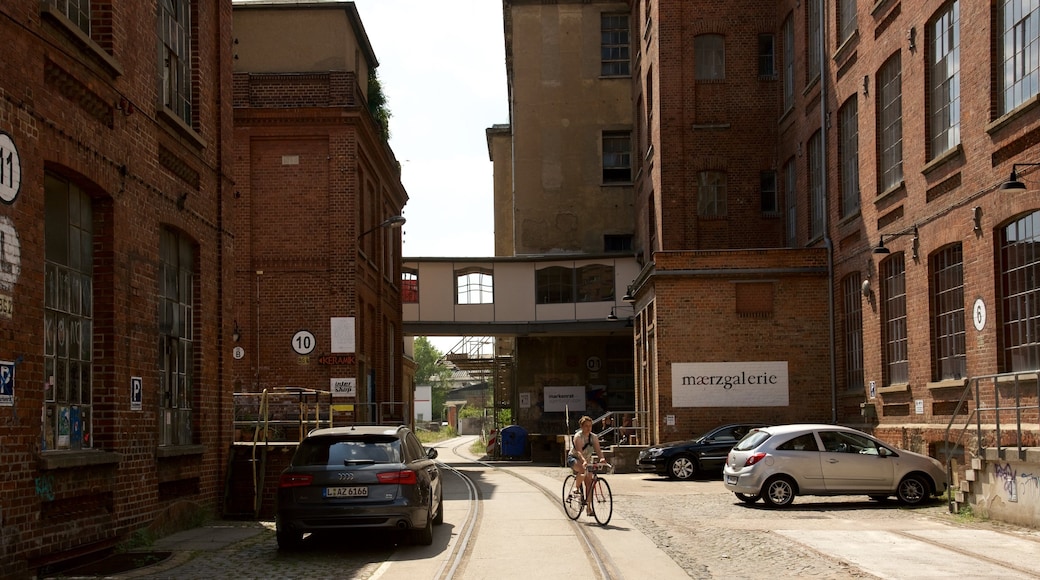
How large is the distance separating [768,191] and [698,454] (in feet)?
38.2

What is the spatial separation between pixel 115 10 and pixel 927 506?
48.3 feet

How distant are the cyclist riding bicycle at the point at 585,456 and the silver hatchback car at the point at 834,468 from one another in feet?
13.5

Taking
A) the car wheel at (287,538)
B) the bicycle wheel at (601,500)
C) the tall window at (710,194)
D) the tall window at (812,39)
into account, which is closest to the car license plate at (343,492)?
the car wheel at (287,538)

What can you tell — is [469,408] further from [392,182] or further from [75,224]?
[75,224]

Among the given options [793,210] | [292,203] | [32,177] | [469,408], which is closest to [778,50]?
[793,210]

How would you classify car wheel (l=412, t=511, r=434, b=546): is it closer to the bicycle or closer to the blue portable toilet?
the bicycle

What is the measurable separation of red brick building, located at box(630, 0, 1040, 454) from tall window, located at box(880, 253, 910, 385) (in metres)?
0.05

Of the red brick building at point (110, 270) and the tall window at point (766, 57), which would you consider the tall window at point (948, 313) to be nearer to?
the red brick building at point (110, 270)

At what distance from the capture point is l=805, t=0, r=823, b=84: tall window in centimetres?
3102

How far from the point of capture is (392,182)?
3912cm

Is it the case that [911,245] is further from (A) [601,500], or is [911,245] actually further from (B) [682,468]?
(A) [601,500]

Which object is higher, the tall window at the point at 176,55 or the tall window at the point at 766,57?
the tall window at the point at 766,57

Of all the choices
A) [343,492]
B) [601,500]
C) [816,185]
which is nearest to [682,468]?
[816,185]

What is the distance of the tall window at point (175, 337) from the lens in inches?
629
